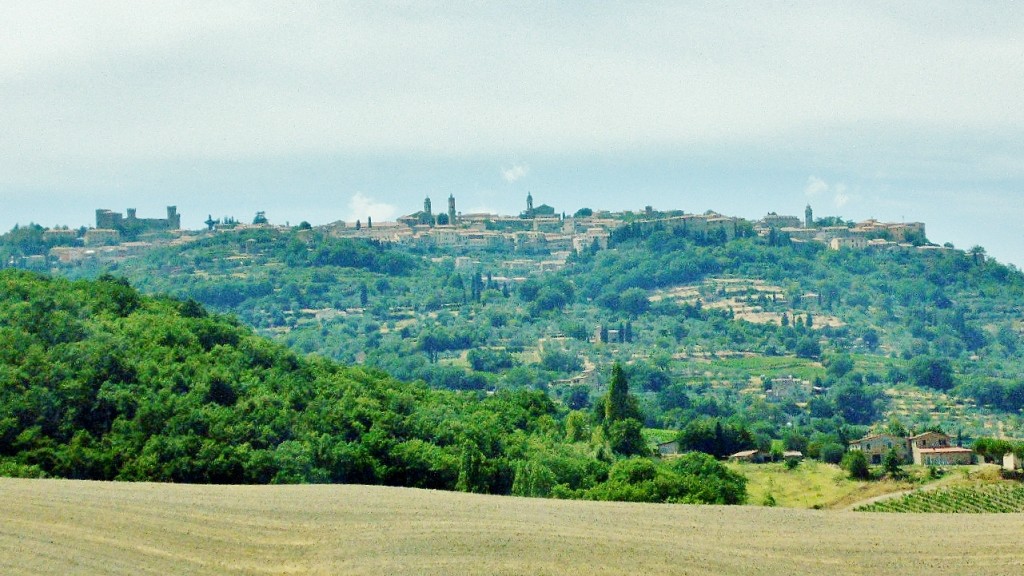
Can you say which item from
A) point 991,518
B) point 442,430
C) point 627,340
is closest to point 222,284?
point 627,340

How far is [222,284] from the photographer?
17538cm

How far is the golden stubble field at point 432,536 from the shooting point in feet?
116

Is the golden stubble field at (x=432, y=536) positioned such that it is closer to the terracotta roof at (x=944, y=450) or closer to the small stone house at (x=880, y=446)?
the terracotta roof at (x=944, y=450)

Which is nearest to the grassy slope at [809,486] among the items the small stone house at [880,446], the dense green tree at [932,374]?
the small stone house at [880,446]

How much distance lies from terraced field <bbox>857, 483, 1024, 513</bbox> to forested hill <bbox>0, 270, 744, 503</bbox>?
643 cm

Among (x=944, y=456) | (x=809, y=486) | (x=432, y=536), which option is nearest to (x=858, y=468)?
(x=809, y=486)

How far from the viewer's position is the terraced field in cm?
5175

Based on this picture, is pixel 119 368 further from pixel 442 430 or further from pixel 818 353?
pixel 818 353

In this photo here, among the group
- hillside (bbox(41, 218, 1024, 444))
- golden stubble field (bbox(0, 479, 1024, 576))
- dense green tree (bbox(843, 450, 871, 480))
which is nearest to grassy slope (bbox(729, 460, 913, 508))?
dense green tree (bbox(843, 450, 871, 480))

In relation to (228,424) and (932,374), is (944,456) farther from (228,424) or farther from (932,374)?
(932,374)

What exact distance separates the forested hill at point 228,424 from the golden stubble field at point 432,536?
8.40 metres

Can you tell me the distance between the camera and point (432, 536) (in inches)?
1473

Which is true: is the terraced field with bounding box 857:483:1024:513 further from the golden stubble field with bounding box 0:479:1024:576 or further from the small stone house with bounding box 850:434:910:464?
the small stone house with bounding box 850:434:910:464

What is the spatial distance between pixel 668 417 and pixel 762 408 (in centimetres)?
971
